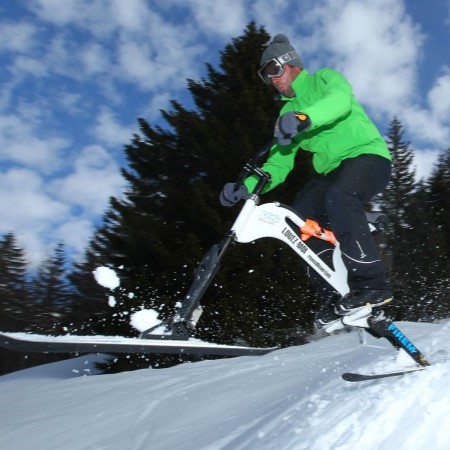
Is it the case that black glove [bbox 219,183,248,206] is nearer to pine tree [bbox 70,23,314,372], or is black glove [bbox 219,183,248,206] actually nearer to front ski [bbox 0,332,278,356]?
front ski [bbox 0,332,278,356]

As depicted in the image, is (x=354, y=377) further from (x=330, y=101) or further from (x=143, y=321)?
(x=330, y=101)

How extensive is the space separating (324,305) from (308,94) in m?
1.59

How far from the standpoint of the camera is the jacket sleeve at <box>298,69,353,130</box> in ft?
10.1

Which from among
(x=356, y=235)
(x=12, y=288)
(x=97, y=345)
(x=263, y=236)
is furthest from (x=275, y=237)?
(x=12, y=288)

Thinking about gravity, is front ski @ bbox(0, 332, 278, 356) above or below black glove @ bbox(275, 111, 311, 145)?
below

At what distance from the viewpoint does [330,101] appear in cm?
317

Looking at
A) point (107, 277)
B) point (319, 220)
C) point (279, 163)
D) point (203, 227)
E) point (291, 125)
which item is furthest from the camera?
point (203, 227)

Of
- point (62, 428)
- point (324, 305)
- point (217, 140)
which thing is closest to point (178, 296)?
point (217, 140)

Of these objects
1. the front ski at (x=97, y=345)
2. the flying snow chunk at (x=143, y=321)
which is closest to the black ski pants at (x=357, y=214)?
the front ski at (x=97, y=345)

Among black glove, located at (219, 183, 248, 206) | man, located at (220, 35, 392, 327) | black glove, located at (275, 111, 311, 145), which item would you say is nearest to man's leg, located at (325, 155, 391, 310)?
man, located at (220, 35, 392, 327)

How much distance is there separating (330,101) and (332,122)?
0.83ft

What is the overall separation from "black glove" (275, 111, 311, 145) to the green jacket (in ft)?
0.20

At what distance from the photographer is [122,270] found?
25.8 ft

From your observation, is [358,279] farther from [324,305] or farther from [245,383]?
[245,383]
